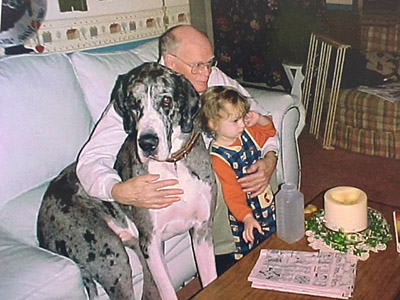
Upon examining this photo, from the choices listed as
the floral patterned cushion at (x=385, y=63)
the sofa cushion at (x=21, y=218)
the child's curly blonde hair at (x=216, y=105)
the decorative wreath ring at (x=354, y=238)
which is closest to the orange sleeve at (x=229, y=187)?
the child's curly blonde hair at (x=216, y=105)

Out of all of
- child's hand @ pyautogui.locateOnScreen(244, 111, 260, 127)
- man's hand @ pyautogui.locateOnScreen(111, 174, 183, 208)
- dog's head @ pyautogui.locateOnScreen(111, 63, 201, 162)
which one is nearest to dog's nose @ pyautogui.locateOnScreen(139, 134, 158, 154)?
dog's head @ pyautogui.locateOnScreen(111, 63, 201, 162)

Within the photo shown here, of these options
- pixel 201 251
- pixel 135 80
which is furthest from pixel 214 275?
pixel 135 80

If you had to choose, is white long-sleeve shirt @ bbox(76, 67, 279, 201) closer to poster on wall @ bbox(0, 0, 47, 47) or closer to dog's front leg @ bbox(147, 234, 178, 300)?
dog's front leg @ bbox(147, 234, 178, 300)

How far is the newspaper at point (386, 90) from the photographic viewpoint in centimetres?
312

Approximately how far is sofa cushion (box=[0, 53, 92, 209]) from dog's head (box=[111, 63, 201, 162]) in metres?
0.23

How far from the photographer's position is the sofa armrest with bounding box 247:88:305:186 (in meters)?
1.94

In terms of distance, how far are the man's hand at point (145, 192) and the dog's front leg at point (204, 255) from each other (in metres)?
0.22

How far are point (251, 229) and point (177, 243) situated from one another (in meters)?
0.26

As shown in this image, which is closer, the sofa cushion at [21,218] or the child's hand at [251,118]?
the sofa cushion at [21,218]

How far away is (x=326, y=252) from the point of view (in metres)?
1.39

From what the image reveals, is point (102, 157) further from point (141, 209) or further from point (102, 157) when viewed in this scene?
point (141, 209)

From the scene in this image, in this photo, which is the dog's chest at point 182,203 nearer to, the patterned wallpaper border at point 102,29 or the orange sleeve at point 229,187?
the orange sleeve at point 229,187

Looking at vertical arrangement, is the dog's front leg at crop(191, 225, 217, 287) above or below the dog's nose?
below

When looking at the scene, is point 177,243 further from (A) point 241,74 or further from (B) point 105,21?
(A) point 241,74
